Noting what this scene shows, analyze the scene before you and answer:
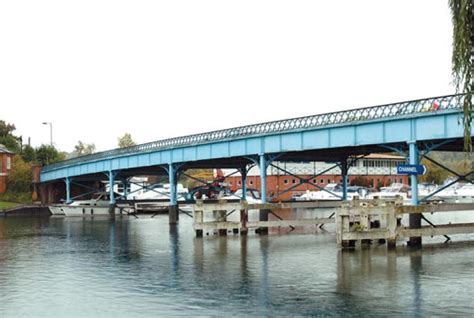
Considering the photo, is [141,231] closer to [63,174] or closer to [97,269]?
[97,269]

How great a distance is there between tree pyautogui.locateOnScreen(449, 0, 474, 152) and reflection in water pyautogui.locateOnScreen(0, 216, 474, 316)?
647 cm

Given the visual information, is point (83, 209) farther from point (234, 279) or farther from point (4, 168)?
point (234, 279)

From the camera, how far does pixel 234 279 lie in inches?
953

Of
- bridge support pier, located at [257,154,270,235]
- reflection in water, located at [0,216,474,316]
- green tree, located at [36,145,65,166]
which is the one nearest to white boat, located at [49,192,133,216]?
green tree, located at [36,145,65,166]

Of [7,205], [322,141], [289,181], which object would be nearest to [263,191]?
[322,141]

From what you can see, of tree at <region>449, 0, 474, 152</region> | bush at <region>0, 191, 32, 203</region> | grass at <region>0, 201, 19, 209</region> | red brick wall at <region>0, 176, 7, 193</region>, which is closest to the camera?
tree at <region>449, 0, 474, 152</region>

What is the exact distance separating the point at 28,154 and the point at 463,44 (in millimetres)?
106171

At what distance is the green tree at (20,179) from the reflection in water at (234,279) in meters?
56.9

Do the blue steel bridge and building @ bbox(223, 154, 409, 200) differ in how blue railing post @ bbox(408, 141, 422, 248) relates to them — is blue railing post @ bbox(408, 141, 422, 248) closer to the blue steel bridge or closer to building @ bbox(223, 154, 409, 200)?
the blue steel bridge

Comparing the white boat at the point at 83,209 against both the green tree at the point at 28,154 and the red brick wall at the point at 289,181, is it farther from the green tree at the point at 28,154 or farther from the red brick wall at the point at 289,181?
the green tree at the point at 28,154

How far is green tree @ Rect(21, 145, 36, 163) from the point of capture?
111 metres

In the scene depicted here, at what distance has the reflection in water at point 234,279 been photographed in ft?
61.5

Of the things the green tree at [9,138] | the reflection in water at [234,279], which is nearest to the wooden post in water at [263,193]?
the reflection in water at [234,279]

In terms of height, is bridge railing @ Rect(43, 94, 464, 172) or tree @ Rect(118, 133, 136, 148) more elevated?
tree @ Rect(118, 133, 136, 148)
